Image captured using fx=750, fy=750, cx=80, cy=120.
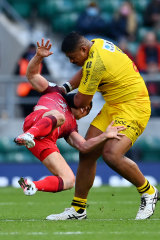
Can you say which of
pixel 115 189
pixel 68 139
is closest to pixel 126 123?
pixel 68 139

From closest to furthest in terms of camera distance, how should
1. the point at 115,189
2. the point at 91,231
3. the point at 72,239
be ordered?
the point at 72,239, the point at 91,231, the point at 115,189

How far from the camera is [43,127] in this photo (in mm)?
7918

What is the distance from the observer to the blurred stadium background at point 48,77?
14.3 meters

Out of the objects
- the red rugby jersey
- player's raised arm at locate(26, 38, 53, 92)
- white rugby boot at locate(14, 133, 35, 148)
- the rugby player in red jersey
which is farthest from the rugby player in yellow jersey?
white rugby boot at locate(14, 133, 35, 148)

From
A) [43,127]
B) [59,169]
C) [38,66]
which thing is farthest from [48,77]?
[43,127]

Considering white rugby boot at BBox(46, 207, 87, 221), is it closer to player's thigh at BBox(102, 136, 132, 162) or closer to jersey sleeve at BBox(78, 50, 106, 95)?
player's thigh at BBox(102, 136, 132, 162)

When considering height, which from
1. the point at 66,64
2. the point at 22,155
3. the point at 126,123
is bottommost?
the point at 22,155

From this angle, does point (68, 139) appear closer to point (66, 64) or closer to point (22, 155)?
point (22, 155)

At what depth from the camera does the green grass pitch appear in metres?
6.62

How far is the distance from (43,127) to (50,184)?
61cm

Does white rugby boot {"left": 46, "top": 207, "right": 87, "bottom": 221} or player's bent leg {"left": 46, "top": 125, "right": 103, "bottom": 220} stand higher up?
player's bent leg {"left": 46, "top": 125, "right": 103, "bottom": 220}

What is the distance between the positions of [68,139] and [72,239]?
2.28m

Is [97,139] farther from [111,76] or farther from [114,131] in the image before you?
[111,76]

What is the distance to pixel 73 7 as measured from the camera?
18781 mm
